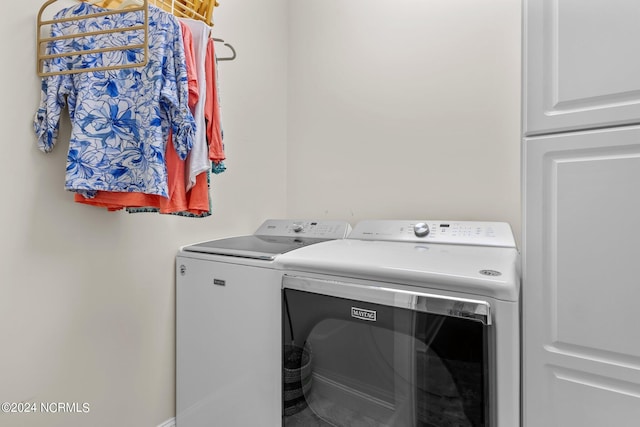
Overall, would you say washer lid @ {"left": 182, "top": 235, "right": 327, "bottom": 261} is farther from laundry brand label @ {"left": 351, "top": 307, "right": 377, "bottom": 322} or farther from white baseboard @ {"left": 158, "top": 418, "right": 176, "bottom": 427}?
white baseboard @ {"left": 158, "top": 418, "right": 176, "bottom": 427}

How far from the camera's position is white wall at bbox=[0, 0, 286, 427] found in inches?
39.9

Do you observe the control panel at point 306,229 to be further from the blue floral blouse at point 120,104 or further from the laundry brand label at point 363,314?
the blue floral blouse at point 120,104

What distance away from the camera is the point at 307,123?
2.10 metres

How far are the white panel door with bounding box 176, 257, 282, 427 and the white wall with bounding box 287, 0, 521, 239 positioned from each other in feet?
2.80

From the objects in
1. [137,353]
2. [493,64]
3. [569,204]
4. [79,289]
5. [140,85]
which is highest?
[493,64]

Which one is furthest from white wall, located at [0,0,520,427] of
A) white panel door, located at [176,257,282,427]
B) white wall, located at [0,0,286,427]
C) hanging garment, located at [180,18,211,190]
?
hanging garment, located at [180,18,211,190]

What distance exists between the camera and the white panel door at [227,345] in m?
1.20

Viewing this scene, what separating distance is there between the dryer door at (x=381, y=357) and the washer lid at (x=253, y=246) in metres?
0.20

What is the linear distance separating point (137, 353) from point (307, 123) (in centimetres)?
153

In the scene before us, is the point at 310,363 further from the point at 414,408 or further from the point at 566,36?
the point at 566,36

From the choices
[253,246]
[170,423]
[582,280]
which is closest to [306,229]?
[253,246]

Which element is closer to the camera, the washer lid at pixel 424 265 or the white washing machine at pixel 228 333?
the washer lid at pixel 424 265

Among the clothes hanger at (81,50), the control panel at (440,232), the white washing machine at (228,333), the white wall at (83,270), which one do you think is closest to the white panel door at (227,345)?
the white washing machine at (228,333)

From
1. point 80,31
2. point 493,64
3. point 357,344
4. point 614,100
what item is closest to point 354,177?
point 493,64
